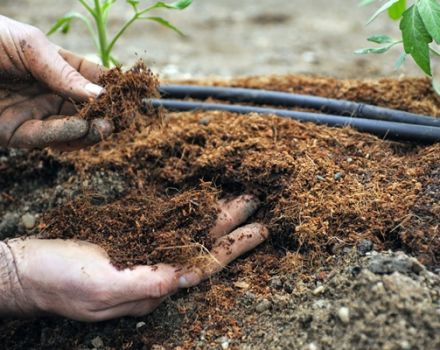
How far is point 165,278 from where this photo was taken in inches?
52.9

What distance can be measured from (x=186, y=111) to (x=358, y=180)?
2.54 feet

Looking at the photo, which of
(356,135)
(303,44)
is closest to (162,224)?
(356,135)

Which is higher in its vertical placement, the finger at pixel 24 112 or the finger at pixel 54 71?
the finger at pixel 54 71

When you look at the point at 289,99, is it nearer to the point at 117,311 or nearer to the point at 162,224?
the point at 162,224

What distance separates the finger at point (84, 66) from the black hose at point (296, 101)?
43cm

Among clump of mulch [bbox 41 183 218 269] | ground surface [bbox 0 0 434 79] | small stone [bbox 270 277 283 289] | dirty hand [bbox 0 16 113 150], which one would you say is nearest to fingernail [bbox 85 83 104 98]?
dirty hand [bbox 0 16 113 150]

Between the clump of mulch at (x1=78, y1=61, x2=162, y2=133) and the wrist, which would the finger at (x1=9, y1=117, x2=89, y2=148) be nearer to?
the clump of mulch at (x1=78, y1=61, x2=162, y2=133)

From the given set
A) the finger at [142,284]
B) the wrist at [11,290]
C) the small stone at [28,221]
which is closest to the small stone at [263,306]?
the finger at [142,284]

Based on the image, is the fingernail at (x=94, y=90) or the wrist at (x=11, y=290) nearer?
the wrist at (x=11, y=290)

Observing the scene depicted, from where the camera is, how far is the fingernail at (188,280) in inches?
54.2

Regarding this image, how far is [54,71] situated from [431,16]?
1.09 meters

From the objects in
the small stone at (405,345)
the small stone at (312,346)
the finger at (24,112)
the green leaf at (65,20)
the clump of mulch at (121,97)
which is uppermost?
the green leaf at (65,20)

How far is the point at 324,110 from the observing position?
194 cm

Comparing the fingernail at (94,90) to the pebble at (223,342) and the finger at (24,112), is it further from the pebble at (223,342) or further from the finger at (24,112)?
the pebble at (223,342)
